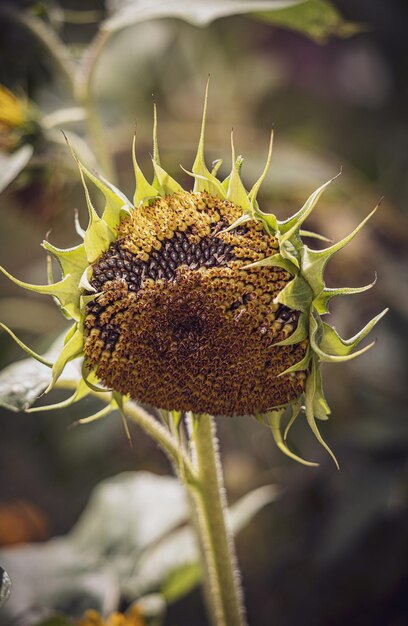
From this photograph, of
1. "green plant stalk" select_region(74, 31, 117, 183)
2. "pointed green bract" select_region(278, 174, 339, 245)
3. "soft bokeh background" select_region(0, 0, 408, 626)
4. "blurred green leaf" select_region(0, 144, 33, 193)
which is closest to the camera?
"pointed green bract" select_region(278, 174, 339, 245)

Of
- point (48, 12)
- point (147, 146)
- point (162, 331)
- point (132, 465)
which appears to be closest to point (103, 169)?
point (48, 12)

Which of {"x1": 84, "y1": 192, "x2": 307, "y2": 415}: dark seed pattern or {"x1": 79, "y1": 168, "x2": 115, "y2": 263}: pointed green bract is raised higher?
{"x1": 79, "y1": 168, "x2": 115, "y2": 263}: pointed green bract

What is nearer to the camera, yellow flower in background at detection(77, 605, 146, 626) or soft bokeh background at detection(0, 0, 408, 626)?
yellow flower in background at detection(77, 605, 146, 626)

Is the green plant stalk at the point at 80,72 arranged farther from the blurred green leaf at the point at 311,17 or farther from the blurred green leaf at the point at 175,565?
the blurred green leaf at the point at 175,565

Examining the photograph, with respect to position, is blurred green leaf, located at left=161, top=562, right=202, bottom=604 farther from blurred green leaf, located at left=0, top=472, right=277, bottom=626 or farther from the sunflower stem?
the sunflower stem

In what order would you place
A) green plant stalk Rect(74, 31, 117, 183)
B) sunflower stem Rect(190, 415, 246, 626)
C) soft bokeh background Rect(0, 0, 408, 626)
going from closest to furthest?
1. sunflower stem Rect(190, 415, 246, 626)
2. green plant stalk Rect(74, 31, 117, 183)
3. soft bokeh background Rect(0, 0, 408, 626)

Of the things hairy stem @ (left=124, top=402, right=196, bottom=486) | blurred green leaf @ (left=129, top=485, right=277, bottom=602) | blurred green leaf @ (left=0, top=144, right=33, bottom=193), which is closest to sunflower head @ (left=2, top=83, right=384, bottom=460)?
hairy stem @ (left=124, top=402, right=196, bottom=486)

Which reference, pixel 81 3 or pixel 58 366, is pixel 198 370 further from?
pixel 81 3

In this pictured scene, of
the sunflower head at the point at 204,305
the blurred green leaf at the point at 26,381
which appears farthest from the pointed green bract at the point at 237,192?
the blurred green leaf at the point at 26,381

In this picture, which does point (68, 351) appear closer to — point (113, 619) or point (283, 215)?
point (113, 619)
